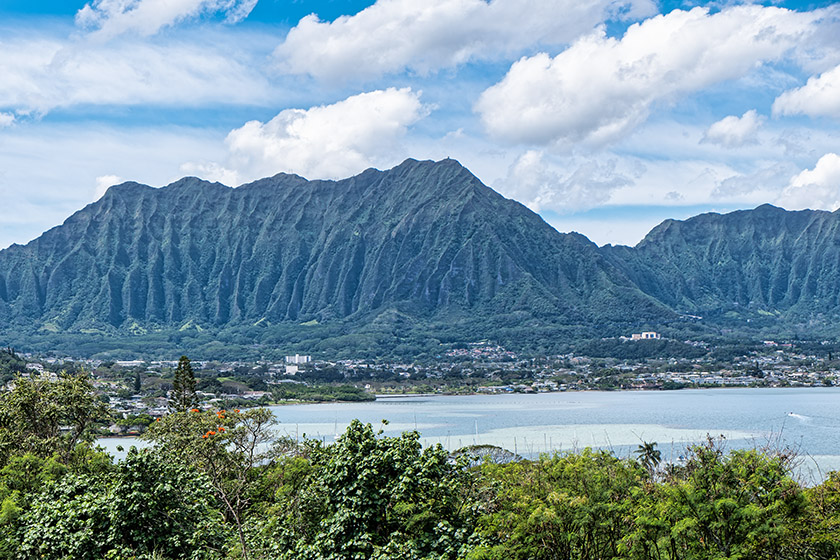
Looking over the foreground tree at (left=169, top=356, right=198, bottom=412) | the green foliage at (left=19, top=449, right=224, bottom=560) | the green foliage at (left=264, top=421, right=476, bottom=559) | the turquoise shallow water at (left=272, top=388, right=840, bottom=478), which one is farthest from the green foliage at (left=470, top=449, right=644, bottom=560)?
the foreground tree at (left=169, top=356, right=198, bottom=412)

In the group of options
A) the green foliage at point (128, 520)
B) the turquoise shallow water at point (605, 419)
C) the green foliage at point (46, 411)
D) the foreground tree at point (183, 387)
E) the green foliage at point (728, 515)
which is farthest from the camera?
the turquoise shallow water at point (605, 419)

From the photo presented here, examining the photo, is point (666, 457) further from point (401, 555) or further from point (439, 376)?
point (439, 376)

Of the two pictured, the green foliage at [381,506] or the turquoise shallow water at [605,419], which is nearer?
the green foliage at [381,506]

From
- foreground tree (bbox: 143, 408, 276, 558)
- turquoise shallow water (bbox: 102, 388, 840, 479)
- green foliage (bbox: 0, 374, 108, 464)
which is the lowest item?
turquoise shallow water (bbox: 102, 388, 840, 479)

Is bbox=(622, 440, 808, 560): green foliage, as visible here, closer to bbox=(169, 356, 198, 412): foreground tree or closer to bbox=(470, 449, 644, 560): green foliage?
bbox=(470, 449, 644, 560): green foliage

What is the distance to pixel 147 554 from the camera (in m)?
16.4

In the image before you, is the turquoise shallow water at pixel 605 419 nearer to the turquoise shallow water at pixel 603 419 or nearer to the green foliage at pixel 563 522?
the turquoise shallow water at pixel 603 419

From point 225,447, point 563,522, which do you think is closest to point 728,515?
point 563,522

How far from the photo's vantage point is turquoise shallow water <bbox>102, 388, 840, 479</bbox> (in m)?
77.9

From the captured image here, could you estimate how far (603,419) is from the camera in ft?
350

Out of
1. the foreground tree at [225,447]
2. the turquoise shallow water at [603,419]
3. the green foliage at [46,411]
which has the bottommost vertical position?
the turquoise shallow water at [603,419]

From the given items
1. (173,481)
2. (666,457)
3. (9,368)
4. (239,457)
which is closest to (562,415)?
(666,457)

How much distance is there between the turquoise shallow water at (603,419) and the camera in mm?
77938

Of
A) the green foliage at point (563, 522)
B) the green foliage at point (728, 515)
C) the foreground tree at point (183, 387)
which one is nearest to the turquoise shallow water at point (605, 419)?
the foreground tree at point (183, 387)
